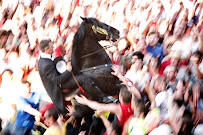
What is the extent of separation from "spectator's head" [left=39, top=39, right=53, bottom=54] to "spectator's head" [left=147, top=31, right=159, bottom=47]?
2.66 feet

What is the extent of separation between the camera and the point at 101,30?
7.62 feet

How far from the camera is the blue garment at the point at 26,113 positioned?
229 centimetres

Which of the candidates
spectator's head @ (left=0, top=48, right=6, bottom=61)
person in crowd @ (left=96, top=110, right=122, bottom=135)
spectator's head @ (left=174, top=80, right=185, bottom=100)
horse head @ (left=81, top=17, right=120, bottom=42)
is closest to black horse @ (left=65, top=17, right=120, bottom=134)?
horse head @ (left=81, top=17, right=120, bottom=42)

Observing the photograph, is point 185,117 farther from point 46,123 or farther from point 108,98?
point 46,123

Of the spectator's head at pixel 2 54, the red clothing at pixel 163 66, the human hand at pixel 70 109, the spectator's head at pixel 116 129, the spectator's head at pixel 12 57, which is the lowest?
the spectator's head at pixel 116 129

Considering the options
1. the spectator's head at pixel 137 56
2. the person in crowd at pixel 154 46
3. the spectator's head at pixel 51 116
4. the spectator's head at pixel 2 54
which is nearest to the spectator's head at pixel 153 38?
the person in crowd at pixel 154 46

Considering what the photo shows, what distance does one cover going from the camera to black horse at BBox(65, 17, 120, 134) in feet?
7.35

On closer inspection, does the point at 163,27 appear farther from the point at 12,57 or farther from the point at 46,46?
the point at 12,57

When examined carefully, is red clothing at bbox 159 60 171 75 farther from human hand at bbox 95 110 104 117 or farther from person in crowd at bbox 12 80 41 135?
person in crowd at bbox 12 80 41 135

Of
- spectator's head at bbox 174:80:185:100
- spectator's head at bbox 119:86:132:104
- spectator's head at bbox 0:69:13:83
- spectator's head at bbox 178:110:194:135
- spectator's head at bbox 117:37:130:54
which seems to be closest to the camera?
spectator's head at bbox 178:110:194:135

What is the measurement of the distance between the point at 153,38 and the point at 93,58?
20.7 inches

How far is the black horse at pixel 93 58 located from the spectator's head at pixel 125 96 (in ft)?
0.15

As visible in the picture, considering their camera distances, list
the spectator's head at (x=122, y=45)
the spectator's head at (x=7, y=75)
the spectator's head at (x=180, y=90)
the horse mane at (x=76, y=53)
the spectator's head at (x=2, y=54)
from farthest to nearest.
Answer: the spectator's head at (x=2, y=54), the spectator's head at (x=7, y=75), the spectator's head at (x=122, y=45), the horse mane at (x=76, y=53), the spectator's head at (x=180, y=90)

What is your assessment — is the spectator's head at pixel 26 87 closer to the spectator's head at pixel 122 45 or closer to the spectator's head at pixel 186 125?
the spectator's head at pixel 122 45
